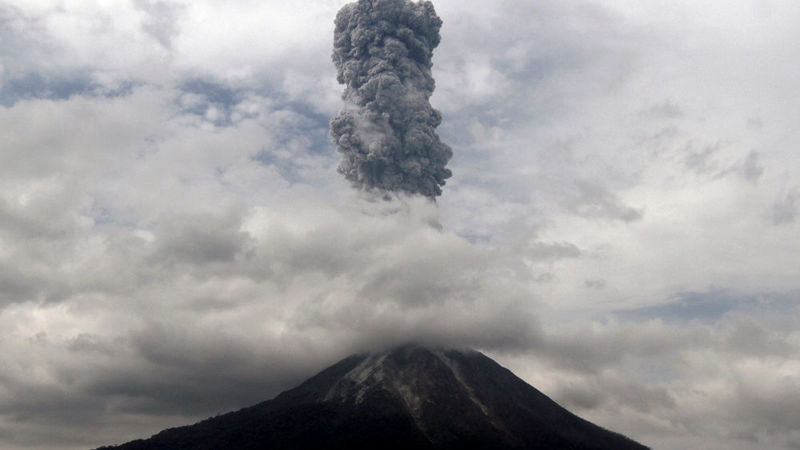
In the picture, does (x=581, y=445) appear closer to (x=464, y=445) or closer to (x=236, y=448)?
(x=464, y=445)

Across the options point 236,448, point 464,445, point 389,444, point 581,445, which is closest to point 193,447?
point 236,448

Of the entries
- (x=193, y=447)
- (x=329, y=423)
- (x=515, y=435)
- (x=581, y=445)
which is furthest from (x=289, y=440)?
(x=581, y=445)

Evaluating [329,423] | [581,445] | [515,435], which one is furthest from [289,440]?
[581,445]

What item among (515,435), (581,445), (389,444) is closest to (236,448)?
(389,444)

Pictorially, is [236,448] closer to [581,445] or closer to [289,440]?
[289,440]

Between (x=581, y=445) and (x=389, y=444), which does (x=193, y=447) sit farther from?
(x=581, y=445)

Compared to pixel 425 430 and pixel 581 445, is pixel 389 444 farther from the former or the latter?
pixel 581 445
